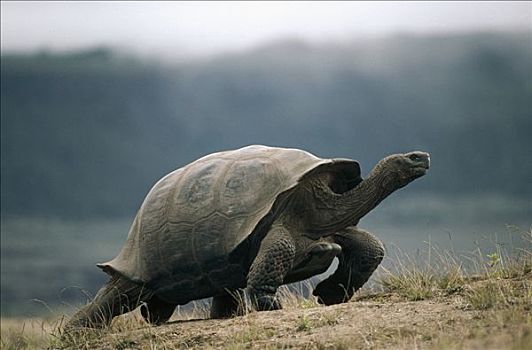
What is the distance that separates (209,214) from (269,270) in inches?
42.9

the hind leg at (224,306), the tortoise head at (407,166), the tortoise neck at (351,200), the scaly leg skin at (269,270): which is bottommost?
the hind leg at (224,306)

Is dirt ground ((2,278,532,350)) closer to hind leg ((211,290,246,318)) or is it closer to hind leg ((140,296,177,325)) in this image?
hind leg ((140,296,177,325))

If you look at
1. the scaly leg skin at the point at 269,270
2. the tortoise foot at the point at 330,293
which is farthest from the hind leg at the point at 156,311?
the scaly leg skin at the point at 269,270

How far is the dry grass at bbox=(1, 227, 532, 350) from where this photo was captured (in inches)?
337

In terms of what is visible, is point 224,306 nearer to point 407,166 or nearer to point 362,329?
point 407,166

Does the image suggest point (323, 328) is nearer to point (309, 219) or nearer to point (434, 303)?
point (434, 303)

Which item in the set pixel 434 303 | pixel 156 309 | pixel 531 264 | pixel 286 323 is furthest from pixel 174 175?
pixel 531 264

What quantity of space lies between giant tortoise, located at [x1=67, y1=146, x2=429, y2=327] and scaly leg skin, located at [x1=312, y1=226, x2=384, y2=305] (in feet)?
0.04

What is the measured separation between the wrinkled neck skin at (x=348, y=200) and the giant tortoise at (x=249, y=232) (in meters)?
0.01

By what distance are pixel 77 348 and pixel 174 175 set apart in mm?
2590

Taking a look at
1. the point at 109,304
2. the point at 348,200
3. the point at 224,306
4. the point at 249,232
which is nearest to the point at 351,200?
the point at 348,200

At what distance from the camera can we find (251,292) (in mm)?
10898

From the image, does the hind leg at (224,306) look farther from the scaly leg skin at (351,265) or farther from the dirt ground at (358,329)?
the dirt ground at (358,329)

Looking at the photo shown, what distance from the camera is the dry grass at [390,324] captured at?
28.1ft
